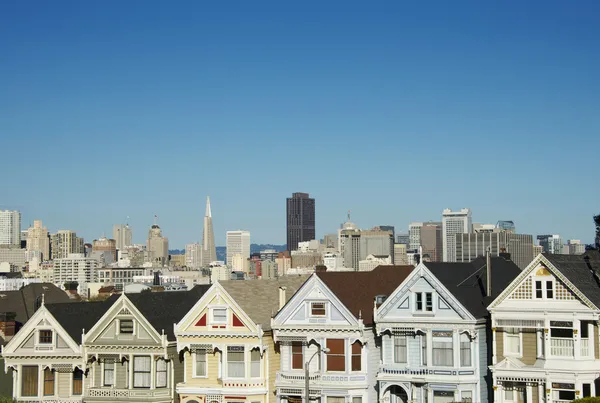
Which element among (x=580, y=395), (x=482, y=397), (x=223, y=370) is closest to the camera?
(x=580, y=395)

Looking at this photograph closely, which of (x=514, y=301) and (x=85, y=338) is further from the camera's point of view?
(x=85, y=338)

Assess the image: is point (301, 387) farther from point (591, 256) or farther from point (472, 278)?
point (591, 256)

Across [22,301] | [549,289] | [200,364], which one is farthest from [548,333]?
[22,301]

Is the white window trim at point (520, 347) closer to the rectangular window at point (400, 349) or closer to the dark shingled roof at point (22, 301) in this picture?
the rectangular window at point (400, 349)

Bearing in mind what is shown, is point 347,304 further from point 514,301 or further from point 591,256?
A: point 591,256

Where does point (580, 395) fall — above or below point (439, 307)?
below

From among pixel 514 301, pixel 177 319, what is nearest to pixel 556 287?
pixel 514 301

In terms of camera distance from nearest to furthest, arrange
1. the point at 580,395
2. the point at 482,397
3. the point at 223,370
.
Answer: the point at 580,395, the point at 482,397, the point at 223,370

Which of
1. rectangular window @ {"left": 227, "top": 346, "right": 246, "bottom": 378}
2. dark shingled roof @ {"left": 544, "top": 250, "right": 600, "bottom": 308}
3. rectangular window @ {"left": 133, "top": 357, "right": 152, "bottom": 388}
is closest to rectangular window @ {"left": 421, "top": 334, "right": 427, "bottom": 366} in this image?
dark shingled roof @ {"left": 544, "top": 250, "right": 600, "bottom": 308}

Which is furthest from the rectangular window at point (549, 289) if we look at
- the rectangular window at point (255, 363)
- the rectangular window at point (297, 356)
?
the rectangular window at point (255, 363)
